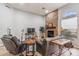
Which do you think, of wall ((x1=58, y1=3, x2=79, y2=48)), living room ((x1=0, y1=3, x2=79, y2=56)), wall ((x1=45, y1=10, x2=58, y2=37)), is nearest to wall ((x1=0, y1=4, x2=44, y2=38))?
living room ((x1=0, y1=3, x2=79, y2=56))

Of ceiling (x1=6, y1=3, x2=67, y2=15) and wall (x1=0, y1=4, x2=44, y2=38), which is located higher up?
ceiling (x1=6, y1=3, x2=67, y2=15)

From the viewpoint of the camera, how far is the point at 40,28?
223 centimetres

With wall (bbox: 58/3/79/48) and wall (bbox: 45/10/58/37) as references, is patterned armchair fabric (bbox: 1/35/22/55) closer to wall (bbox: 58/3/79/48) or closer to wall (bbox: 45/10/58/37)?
wall (bbox: 45/10/58/37)

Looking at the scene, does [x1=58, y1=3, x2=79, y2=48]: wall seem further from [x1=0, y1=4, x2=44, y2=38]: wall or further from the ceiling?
[x1=0, y1=4, x2=44, y2=38]: wall

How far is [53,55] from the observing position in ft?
7.38

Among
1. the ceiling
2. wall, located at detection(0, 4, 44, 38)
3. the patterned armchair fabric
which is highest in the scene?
the ceiling

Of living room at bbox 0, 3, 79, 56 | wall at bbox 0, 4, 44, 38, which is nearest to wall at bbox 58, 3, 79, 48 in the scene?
living room at bbox 0, 3, 79, 56

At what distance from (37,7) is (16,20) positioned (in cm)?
56

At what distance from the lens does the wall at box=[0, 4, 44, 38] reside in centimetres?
214

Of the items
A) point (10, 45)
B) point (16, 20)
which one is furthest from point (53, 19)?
point (10, 45)

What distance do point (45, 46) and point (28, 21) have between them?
0.69 meters

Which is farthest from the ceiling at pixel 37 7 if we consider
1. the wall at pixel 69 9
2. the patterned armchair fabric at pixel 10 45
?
the patterned armchair fabric at pixel 10 45

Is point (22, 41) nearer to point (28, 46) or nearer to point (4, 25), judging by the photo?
point (28, 46)

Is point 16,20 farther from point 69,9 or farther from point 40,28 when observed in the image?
point 69,9
